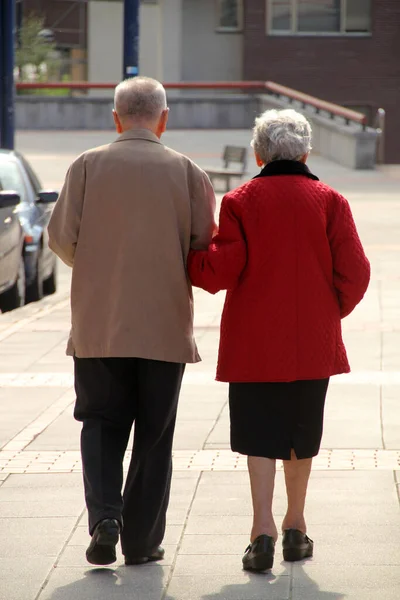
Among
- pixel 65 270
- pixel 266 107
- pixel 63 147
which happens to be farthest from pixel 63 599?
A: pixel 266 107

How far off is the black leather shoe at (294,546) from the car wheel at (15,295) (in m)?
7.87

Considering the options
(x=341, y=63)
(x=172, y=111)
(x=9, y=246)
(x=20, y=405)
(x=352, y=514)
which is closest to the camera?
(x=352, y=514)

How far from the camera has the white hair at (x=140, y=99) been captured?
15.0 feet

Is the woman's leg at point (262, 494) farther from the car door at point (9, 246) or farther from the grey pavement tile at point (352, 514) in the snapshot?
the car door at point (9, 246)

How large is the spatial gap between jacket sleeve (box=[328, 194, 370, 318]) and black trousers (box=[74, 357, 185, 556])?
0.64 meters

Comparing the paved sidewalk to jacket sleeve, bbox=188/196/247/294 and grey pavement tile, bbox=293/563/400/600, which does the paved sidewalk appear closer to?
grey pavement tile, bbox=293/563/400/600

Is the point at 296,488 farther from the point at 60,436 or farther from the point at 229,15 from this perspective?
the point at 229,15

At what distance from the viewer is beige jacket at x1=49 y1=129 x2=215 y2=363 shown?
453 centimetres

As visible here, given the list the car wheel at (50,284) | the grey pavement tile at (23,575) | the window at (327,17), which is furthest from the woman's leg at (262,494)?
the window at (327,17)

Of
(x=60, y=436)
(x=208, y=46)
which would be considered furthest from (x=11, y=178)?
(x=208, y=46)

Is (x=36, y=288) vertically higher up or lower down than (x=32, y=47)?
lower down

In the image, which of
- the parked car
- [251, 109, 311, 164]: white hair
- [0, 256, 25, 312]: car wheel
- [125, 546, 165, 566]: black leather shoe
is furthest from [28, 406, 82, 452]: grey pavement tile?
[0, 256, 25, 312]: car wheel

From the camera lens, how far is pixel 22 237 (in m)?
12.4

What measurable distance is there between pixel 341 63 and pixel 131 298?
38.3 m
